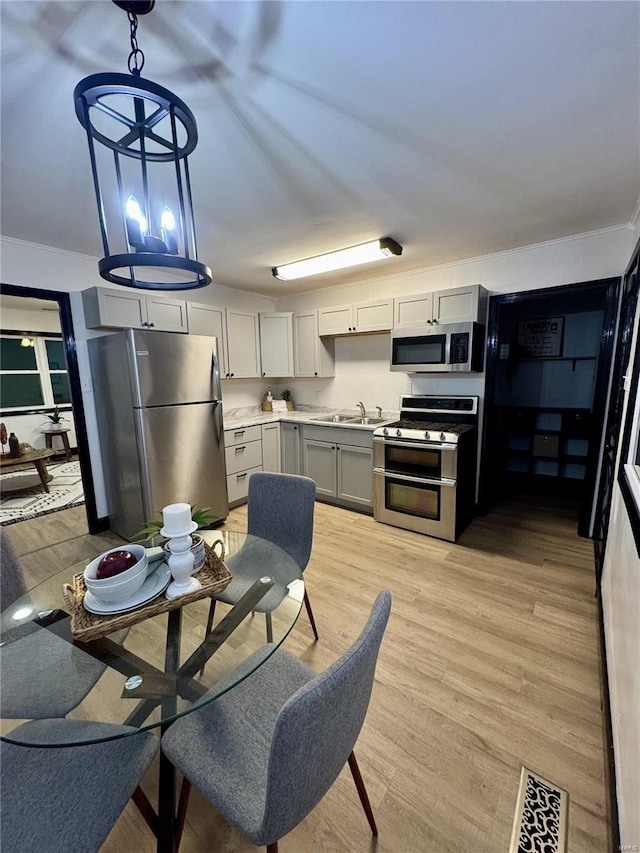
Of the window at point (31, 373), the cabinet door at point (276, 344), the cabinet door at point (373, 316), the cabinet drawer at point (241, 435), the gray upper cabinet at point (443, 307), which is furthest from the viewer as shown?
the window at point (31, 373)

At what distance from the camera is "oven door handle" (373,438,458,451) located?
2894 mm

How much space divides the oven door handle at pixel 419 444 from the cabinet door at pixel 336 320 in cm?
129

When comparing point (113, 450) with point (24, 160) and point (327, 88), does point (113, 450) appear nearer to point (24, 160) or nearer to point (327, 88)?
point (24, 160)

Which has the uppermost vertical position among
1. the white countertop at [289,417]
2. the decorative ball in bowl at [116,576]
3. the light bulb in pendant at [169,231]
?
the light bulb in pendant at [169,231]

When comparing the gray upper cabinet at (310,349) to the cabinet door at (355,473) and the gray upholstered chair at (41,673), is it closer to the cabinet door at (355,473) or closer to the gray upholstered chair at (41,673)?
the cabinet door at (355,473)

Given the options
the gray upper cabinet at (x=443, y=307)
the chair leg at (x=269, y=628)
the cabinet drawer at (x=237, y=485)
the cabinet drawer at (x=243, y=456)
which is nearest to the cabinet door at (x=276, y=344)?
the cabinet drawer at (x=243, y=456)

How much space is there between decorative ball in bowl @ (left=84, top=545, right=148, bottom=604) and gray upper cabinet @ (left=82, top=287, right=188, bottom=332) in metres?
2.43

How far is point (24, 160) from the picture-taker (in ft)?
5.35

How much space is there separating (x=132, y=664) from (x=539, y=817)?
1452mm

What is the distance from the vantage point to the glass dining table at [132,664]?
0.98m

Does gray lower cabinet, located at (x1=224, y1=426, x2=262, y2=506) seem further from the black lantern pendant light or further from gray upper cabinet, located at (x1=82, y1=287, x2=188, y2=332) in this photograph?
the black lantern pendant light

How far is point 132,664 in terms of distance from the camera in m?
1.11

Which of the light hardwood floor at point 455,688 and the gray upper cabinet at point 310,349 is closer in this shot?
the light hardwood floor at point 455,688

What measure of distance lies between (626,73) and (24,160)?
250 centimetres
